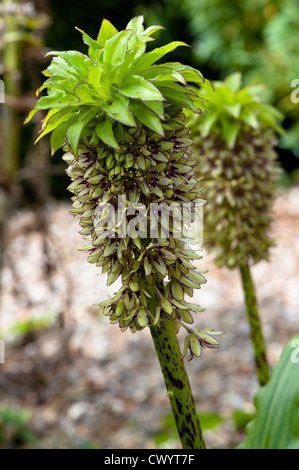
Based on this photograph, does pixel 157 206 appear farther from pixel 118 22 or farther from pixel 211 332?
pixel 118 22

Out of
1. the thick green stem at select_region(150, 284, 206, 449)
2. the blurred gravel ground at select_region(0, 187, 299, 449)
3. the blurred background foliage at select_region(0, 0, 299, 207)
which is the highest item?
the blurred background foliage at select_region(0, 0, 299, 207)

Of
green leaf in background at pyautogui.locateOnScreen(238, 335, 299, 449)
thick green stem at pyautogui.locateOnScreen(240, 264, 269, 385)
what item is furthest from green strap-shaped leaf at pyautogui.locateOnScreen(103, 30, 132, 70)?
thick green stem at pyautogui.locateOnScreen(240, 264, 269, 385)

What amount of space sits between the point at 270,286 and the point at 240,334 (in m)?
0.76

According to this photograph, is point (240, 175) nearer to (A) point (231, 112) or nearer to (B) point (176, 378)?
(A) point (231, 112)

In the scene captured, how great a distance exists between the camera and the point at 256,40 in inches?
247

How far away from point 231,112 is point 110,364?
230 cm

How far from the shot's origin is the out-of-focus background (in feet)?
8.96

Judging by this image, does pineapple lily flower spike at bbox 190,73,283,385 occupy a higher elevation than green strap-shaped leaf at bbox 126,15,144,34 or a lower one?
higher

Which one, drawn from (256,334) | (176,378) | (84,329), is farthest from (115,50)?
(84,329)

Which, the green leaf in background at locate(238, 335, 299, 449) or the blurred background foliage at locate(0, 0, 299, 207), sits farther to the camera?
the blurred background foliage at locate(0, 0, 299, 207)

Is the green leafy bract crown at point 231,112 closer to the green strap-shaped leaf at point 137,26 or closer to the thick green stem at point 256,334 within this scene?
the thick green stem at point 256,334

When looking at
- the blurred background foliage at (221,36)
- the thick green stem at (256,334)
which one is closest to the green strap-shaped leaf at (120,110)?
the thick green stem at (256,334)

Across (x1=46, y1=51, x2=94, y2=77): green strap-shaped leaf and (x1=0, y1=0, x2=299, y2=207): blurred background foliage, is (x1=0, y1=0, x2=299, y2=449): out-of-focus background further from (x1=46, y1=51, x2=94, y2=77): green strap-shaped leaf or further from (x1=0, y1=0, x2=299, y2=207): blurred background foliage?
(x1=46, y1=51, x2=94, y2=77): green strap-shaped leaf

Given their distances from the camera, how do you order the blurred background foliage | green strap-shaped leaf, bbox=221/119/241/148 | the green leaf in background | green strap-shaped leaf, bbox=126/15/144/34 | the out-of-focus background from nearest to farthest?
green strap-shaped leaf, bbox=126/15/144/34
the green leaf in background
green strap-shaped leaf, bbox=221/119/241/148
the out-of-focus background
the blurred background foliage
